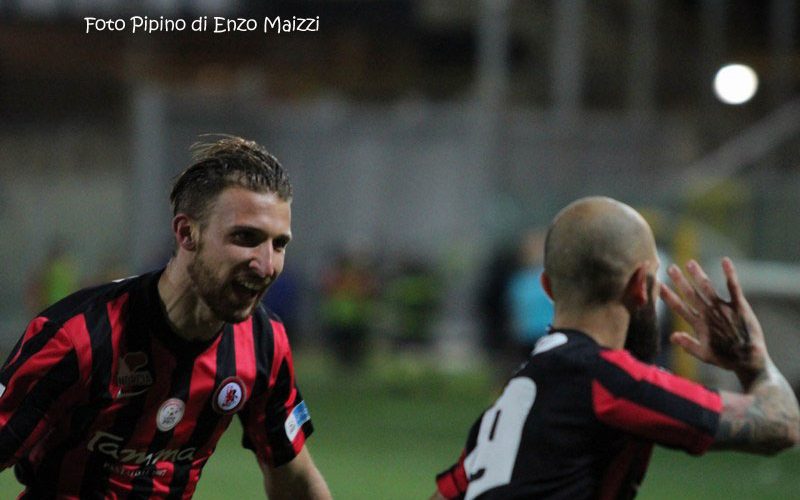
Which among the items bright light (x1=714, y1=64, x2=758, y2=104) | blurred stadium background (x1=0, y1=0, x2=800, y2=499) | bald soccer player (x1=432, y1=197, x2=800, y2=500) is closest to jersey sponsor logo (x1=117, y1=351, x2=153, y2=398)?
bald soccer player (x1=432, y1=197, x2=800, y2=500)

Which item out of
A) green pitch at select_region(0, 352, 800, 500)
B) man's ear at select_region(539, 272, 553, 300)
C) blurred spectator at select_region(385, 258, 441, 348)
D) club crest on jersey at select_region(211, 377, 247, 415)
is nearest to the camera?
man's ear at select_region(539, 272, 553, 300)

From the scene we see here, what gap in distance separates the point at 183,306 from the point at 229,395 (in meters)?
0.34

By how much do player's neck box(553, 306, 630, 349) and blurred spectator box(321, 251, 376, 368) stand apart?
14.6 metres

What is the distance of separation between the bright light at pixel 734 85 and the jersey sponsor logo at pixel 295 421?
17.6 meters

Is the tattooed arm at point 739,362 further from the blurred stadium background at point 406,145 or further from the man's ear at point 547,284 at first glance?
the blurred stadium background at point 406,145

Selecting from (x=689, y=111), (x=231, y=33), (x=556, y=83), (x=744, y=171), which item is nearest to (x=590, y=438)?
(x=744, y=171)

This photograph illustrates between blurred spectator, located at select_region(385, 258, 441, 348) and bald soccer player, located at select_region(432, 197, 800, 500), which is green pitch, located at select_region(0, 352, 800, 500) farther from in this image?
bald soccer player, located at select_region(432, 197, 800, 500)

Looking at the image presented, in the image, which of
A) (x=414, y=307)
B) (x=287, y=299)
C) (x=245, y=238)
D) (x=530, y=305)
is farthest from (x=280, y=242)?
(x=287, y=299)

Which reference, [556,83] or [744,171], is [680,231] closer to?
[744,171]

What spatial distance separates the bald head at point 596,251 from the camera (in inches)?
135

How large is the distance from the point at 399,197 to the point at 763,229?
22.9ft

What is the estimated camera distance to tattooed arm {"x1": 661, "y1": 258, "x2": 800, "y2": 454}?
3.46 m

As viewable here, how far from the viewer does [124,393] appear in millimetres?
4004

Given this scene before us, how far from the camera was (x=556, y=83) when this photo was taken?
66.7ft
